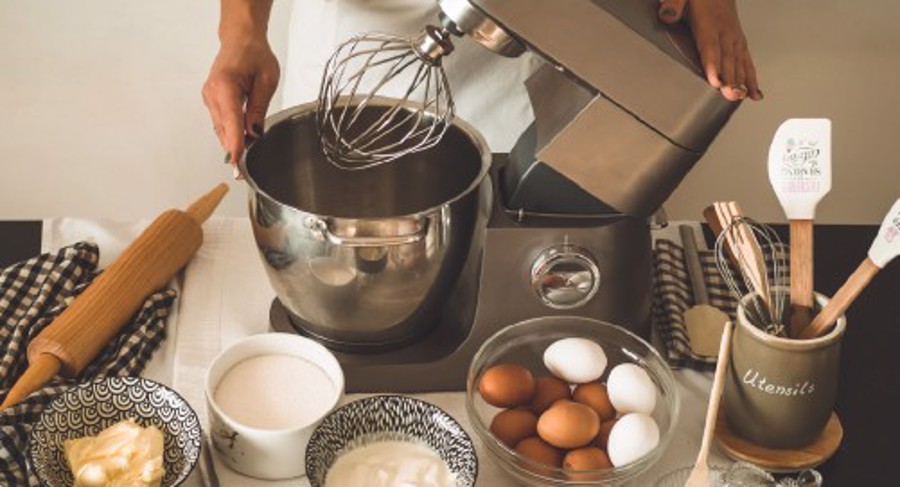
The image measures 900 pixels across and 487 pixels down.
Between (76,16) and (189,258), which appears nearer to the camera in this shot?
(189,258)

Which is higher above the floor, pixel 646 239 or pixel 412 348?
pixel 646 239

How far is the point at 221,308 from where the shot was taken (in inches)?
40.2

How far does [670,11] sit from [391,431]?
37cm

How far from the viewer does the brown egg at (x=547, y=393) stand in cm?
87

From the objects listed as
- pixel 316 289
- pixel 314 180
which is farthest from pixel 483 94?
pixel 316 289

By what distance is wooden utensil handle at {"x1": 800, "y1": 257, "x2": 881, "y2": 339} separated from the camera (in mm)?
816

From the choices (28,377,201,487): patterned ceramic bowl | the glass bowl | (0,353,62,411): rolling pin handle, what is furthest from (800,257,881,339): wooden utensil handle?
(0,353,62,411): rolling pin handle

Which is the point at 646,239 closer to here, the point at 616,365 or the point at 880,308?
the point at 616,365

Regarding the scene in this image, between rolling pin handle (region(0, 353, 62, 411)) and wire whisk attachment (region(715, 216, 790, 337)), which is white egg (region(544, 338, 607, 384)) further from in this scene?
rolling pin handle (region(0, 353, 62, 411))

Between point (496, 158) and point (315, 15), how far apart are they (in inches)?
15.2

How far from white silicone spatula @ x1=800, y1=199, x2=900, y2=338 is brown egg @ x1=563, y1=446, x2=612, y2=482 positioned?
181mm

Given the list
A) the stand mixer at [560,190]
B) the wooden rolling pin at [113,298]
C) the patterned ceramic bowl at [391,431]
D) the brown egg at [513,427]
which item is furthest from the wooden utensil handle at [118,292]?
the brown egg at [513,427]

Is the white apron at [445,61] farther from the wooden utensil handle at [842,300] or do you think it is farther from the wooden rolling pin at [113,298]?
the wooden utensil handle at [842,300]

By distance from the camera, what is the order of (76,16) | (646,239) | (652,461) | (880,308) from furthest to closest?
(76,16), (880,308), (646,239), (652,461)
